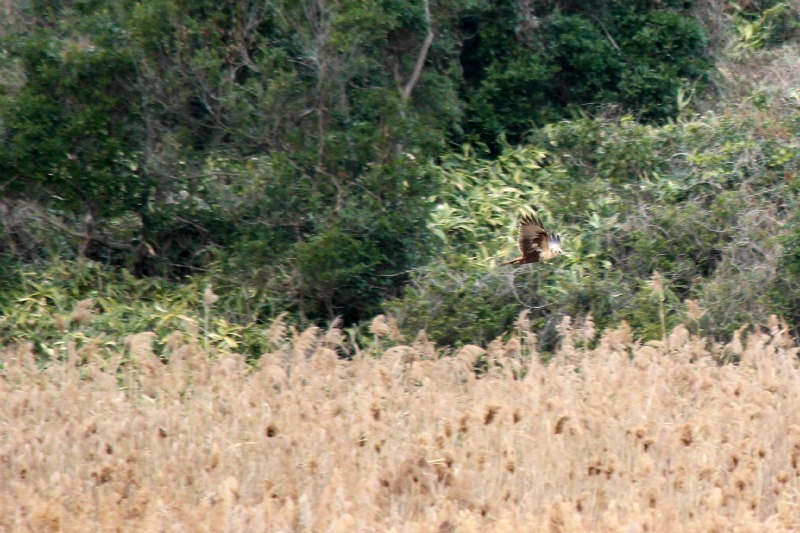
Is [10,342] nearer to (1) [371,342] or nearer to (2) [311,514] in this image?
(1) [371,342]

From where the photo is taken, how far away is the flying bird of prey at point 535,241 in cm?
804

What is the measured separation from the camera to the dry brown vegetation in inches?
200

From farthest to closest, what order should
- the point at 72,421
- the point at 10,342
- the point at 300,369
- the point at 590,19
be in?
the point at 590,19, the point at 10,342, the point at 300,369, the point at 72,421

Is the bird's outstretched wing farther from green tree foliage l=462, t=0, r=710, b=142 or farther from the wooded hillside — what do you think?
green tree foliage l=462, t=0, r=710, b=142

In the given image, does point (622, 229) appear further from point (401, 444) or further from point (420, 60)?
point (401, 444)

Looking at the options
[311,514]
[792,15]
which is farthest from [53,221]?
[792,15]

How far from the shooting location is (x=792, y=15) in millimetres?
12891

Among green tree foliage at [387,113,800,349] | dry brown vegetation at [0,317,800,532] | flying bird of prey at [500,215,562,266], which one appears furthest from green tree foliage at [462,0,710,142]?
dry brown vegetation at [0,317,800,532]

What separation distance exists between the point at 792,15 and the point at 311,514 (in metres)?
9.96

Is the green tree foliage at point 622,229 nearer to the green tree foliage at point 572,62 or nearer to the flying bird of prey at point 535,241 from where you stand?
the green tree foliage at point 572,62

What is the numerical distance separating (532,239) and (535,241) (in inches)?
1.1

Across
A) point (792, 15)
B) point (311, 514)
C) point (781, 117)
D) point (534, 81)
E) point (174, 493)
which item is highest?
point (792, 15)

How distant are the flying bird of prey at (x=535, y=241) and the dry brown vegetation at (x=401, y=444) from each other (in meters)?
1.19

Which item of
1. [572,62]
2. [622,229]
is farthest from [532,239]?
[572,62]
